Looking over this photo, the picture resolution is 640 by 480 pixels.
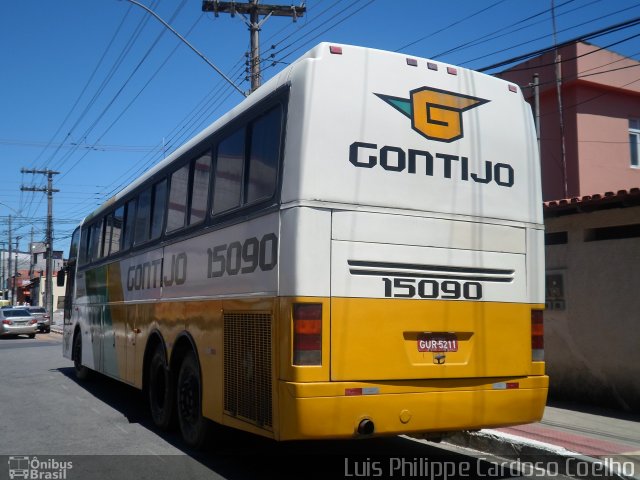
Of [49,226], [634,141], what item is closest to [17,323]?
[49,226]

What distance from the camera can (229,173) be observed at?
661 centimetres

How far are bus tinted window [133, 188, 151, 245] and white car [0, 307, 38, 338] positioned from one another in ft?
80.1

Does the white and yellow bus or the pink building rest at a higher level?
the pink building

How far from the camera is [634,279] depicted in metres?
8.98

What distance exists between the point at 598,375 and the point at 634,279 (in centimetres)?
147

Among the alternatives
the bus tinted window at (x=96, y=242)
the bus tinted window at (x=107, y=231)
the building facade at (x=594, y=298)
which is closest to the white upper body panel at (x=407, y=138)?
the building facade at (x=594, y=298)

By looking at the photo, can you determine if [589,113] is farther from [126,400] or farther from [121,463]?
[121,463]

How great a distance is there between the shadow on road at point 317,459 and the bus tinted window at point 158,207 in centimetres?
259

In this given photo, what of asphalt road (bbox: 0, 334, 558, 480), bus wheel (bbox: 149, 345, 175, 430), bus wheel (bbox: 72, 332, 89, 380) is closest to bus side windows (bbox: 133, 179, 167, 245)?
bus wheel (bbox: 149, 345, 175, 430)

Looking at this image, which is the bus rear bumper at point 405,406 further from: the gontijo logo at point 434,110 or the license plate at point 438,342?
the gontijo logo at point 434,110

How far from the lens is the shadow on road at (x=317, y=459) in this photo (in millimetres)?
6410

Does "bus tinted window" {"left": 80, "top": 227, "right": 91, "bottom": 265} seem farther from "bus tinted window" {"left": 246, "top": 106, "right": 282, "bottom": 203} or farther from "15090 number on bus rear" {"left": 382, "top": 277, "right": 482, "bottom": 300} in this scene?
"15090 number on bus rear" {"left": 382, "top": 277, "right": 482, "bottom": 300}

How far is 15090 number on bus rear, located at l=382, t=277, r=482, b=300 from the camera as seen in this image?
5.51m

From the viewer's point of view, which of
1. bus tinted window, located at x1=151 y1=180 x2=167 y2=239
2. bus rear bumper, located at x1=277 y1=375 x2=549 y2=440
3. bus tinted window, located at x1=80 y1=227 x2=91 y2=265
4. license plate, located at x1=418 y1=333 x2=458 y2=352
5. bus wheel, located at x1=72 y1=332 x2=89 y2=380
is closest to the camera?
bus rear bumper, located at x1=277 y1=375 x2=549 y2=440
